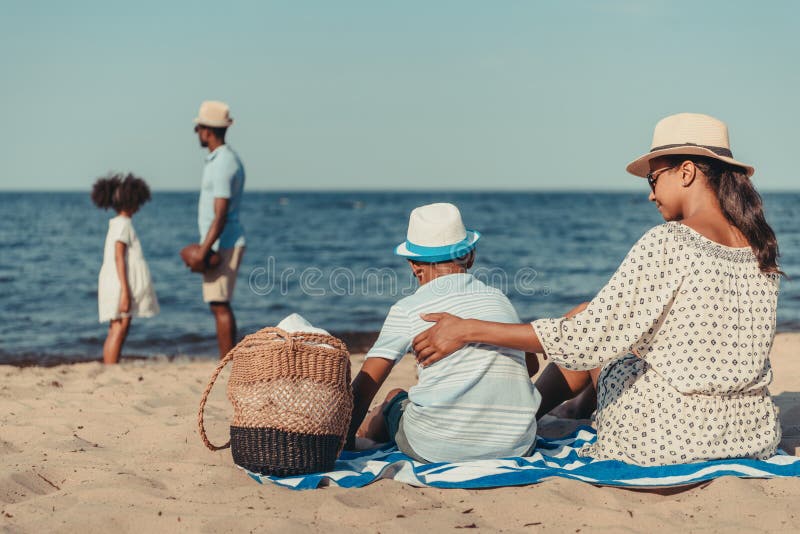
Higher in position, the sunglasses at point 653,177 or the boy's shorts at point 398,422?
the sunglasses at point 653,177

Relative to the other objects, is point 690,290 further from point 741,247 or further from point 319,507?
point 319,507

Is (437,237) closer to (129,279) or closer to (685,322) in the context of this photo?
(685,322)

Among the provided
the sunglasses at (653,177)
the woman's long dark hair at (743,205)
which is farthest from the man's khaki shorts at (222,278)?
the woman's long dark hair at (743,205)

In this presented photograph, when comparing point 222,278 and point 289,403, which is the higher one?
point 222,278

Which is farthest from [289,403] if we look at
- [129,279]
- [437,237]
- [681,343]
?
[129,279]

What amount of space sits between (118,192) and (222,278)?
4.31ft

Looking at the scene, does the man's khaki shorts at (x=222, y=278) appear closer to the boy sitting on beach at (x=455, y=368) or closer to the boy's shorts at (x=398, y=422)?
the boy's shorts at (x=398, y=422)

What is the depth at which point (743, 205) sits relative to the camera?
3145 mm

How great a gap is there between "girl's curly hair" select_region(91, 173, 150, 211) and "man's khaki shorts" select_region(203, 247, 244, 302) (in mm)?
1061

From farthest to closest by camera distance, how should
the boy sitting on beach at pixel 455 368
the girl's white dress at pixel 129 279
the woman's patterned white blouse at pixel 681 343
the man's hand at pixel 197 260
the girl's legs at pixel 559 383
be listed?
the girl's white dress at pixel 129 279, the man's hand at pixel 197 260, the girl's legs at pixel 559 383, the boy sitting on beach at pixel 455 368, the woman's patterned white blouse at pixel 681 343

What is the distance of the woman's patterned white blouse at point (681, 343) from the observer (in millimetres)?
3080

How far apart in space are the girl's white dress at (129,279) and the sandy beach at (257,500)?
2.78 meters

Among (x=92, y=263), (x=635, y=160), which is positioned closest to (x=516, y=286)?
(x=92, y=263)

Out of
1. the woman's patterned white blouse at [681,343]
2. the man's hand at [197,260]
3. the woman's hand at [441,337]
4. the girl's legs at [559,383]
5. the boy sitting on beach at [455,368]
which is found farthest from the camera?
the man's hand at [197,260]
